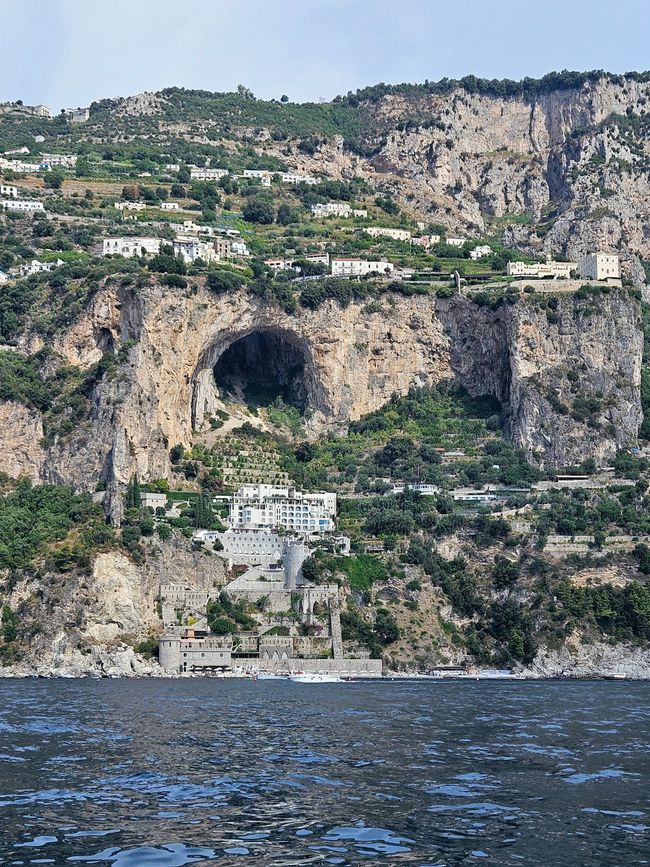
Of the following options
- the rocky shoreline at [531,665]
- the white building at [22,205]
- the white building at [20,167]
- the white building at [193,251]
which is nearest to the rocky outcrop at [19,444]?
the rocky shoreline at [531,665]

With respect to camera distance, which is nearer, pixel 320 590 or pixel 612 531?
pixel 320 590

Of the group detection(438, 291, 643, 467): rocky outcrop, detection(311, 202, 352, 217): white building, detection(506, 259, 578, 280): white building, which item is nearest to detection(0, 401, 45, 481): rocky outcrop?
detection(438, 291, 643, 467): rocky outcrop

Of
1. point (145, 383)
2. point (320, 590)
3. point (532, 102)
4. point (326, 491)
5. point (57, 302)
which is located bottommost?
point (320, 590)

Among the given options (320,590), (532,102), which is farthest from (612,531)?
(532,102)

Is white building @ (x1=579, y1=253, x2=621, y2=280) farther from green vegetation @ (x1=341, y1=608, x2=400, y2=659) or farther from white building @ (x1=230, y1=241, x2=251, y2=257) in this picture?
green vegetation @ (x1=341, y1=608, x2=400, y2=659)

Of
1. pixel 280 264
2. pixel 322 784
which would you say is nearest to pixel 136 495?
pixel 280 264

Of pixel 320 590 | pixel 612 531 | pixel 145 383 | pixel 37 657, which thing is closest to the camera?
pixel 37 657

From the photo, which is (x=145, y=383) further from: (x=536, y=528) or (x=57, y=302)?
(x=536, y=528)
